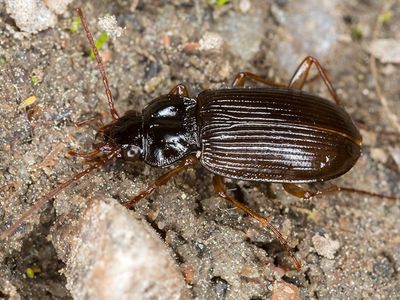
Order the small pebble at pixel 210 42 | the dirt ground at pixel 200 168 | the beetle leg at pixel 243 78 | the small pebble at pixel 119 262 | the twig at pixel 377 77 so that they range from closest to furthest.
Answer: the small pebble at pixel 119 262, the dirt ground at pixel 200 168, the beetle leg at pixel 243 78, the small pebble at pixel 210 42, the twig at pixel 377 77

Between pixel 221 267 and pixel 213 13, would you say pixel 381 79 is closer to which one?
pixel 213 13

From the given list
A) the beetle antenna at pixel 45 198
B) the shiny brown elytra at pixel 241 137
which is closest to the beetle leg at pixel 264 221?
the shiny brown elytra at pixel 241 137

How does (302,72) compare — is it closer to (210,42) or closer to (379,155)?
(210,42)

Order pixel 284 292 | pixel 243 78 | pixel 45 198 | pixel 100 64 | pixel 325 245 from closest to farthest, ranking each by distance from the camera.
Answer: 1. pixel 45 198
2. pixel 284 292
3. pixel 100 64
4. pixel 325 245
5. pixel 243 78

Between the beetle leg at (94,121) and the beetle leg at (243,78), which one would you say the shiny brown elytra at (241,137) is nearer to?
the beetle leg at (94,121)

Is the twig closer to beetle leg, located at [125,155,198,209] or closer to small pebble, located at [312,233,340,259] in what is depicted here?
small pebble, located at [312,233,340,259]

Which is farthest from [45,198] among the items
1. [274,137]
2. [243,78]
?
[243,78]
